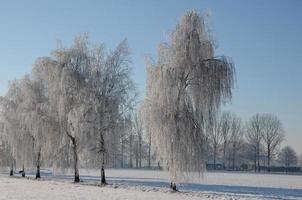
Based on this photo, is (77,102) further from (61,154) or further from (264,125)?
(264,125)

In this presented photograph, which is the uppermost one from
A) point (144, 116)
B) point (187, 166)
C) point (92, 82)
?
point (92, 82)

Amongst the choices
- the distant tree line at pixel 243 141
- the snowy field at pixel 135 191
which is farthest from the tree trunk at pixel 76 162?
the distant tree line at pixel 243 141

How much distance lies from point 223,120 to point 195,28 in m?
80.1

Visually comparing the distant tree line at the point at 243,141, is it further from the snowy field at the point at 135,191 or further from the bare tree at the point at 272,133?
the snowy field at the point at 135,191

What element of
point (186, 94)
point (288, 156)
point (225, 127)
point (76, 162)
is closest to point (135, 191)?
point (186, 94)

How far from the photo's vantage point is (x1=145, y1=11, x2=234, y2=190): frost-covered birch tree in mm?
28359

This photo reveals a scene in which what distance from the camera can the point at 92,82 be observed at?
124ft

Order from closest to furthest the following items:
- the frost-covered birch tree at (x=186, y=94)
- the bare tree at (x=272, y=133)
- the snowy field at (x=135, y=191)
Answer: the snowy field at (x=135, y=191) < the frost-covered birch tree at (x=186, y=94) < the bare tree at (x=272, y=133)

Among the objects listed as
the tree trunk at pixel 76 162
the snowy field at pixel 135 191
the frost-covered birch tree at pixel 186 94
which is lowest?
the snowy field at pixel 135 191

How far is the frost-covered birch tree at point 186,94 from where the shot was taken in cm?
2836

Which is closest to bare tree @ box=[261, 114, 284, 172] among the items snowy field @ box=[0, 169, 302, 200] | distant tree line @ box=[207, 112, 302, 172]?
distant tree line @ box=[207, 112, 302, 172]

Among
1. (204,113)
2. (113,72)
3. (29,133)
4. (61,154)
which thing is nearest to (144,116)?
(204,113)

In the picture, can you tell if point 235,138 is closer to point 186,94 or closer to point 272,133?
point 272,133

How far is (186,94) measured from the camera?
2923 cm
